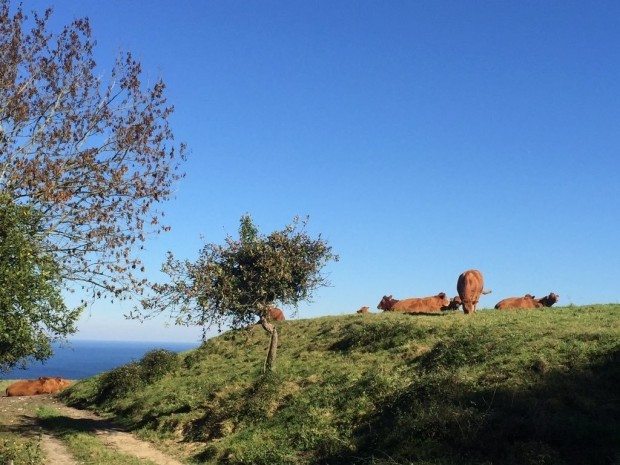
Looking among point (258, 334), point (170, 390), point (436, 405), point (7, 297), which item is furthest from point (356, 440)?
point (258, 334)

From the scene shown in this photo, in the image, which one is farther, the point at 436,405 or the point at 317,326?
the point at 317,326

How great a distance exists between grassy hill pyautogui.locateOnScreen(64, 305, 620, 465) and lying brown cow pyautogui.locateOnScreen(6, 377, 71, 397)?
37.5 ft

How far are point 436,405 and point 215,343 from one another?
3044 cm

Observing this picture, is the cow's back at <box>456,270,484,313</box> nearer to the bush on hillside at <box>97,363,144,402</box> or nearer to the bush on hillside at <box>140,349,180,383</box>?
the bush on hillside at <box>140,349,180,383</box>

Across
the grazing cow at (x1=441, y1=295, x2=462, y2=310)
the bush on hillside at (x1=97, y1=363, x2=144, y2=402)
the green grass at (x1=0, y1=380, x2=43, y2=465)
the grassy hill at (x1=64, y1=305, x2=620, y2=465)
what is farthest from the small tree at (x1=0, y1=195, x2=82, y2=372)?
the grazing cow at (x1=441, y1=295, x2=462, y2=310)

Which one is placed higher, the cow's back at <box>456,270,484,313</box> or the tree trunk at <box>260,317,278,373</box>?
the cow's back at <box>456,270,484,313</box>

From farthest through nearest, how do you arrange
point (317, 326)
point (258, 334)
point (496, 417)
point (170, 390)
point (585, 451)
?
point (258, 334) < point (317, 326) < point (170, 390) < point (496, 417) < point (585, 451)

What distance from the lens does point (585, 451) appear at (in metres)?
14.9

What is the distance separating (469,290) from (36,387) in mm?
37630

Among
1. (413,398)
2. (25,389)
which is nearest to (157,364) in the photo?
(25,389)

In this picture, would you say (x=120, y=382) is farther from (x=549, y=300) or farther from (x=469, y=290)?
(x=549, y=300)

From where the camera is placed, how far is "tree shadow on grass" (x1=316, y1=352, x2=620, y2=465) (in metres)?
15.2

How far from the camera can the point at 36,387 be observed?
1810 inches

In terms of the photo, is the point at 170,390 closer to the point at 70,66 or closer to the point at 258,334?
the point at 258,334
